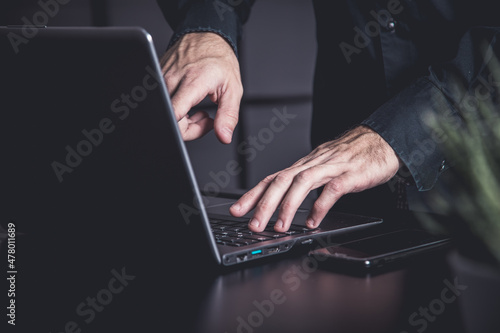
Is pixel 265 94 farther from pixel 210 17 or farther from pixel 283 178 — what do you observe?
pixel 283 178

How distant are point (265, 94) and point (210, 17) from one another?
1.95 metres

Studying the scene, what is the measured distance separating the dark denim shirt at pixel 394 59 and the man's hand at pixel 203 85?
0.38 feet

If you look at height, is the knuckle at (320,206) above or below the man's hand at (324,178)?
below

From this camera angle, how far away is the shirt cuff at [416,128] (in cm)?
91

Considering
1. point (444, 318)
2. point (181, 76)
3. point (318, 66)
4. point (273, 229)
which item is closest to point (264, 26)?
point (318, 66)

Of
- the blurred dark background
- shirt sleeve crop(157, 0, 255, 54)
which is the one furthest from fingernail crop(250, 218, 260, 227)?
the blurred dark background

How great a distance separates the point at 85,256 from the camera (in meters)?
0.75

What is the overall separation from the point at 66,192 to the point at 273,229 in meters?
0.28

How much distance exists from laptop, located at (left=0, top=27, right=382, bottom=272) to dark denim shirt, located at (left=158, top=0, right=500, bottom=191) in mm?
270

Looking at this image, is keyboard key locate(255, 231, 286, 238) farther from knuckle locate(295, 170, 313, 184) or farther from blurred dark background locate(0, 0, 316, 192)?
blurred dark background locate(0, 0, 316, 192)

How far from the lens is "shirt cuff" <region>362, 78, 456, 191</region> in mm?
914

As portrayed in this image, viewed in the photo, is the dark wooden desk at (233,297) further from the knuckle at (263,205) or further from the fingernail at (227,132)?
the fingernail at (227,132)

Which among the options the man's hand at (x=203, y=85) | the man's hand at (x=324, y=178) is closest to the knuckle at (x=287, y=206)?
the man's hand at (x=324, y=178)

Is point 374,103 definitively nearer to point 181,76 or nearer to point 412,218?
point 412,218
